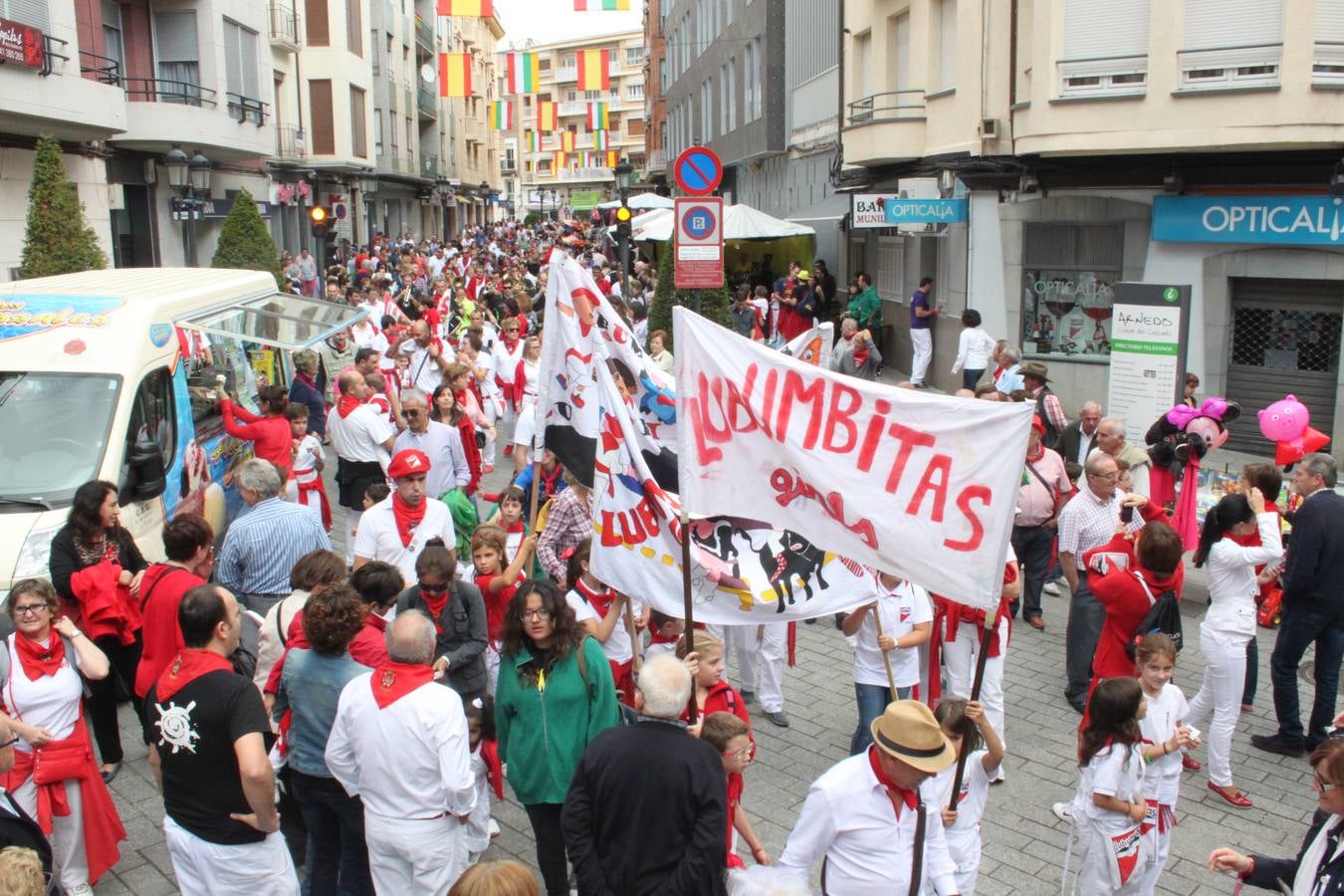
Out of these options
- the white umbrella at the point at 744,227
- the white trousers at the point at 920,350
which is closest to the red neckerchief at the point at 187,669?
the white trousers at the point at 920,350

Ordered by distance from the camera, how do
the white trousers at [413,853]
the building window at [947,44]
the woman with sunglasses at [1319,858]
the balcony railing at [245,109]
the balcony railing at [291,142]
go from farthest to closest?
the balcony railing at [291,142], the balcony railing at [245,109], the building window at [947,44], the white trousers at [413,853], the woman with sunglasses at [1319,858]

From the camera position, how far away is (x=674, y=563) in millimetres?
5387

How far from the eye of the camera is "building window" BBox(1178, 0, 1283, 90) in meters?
13.9

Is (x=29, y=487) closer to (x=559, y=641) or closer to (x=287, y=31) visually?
(x=559, y=641)

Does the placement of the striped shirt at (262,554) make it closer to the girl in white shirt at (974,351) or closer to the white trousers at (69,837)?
the white trousers at (69,837)

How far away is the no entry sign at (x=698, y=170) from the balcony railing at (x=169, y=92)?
1652 centimetres

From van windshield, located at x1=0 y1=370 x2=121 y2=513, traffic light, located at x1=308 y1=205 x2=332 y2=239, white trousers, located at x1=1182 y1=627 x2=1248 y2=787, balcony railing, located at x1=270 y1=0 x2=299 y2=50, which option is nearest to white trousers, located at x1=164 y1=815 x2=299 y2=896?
van windshield, located at x1=0 y1=370 x2=121 y2=513

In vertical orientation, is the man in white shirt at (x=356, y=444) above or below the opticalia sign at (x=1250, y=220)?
below

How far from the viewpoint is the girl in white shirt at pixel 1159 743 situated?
5.10 meters

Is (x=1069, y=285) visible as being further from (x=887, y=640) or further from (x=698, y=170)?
(x=887, y=640)

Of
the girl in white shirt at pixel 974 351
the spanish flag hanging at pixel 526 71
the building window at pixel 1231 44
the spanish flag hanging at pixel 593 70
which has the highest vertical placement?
the spanish flag hanging at pixel 526 71

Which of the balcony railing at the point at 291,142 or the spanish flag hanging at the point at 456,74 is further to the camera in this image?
the spanish flag hanging at the point at 456,74

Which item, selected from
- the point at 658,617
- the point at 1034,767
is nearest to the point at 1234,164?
the point at 1034,767

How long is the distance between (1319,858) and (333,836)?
3.79 meters
